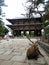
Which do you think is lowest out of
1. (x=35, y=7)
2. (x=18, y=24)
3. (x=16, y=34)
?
(x=16, y=34)

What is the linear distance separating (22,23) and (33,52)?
83.0 feet

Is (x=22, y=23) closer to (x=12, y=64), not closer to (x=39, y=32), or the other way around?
(x=39, y=32)

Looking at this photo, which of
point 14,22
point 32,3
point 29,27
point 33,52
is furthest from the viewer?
point 14,22

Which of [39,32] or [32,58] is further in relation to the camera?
[39,32]

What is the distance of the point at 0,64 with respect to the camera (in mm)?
3672

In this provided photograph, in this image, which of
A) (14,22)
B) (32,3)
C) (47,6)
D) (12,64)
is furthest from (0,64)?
(14,22)

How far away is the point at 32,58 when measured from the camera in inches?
172

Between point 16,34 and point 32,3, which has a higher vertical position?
point 32,3

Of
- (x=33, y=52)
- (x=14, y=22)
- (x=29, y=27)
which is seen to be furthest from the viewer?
(x=14, y=22)

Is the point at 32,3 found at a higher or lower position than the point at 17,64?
higher

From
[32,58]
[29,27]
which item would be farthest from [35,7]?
[29,27]

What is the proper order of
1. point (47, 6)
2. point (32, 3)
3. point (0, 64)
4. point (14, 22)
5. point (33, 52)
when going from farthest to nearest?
point (14, 22)
point (32, 3)
point (47, 6)
point (33, 52)
point (0, 64)

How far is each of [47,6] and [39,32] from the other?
1730cm

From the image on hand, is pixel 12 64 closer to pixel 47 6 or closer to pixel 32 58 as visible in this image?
pixel 32 58
